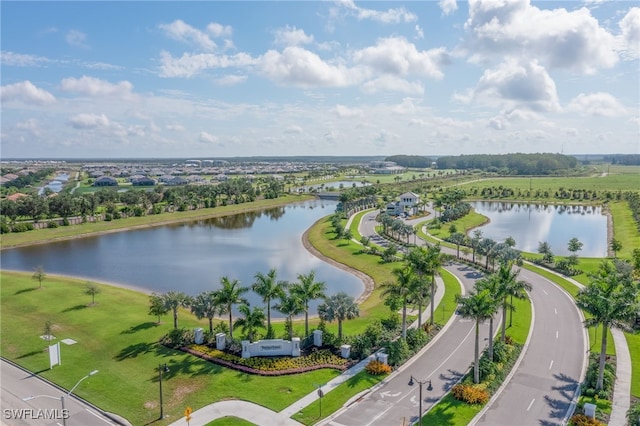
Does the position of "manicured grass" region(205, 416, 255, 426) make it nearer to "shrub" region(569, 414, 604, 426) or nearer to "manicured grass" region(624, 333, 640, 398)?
"shrub" region(569, 414, 604, 426)

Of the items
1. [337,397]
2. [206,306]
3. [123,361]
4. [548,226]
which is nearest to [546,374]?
[337,397]

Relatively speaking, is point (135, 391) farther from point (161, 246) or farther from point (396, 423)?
point (161, 246)

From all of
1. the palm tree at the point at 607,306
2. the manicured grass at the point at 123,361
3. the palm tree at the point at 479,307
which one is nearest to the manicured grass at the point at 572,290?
the palm tree at the point at 607,306

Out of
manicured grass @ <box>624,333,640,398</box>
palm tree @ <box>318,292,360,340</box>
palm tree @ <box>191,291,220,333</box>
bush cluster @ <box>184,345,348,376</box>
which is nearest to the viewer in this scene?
manicured grass @ <box>624,333,640,398</box>

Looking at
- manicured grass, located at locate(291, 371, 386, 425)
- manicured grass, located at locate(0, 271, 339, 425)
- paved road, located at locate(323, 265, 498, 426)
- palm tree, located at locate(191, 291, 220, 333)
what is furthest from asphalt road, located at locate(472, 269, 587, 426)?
palm tree, located at locate(191, 291, 220, 333)

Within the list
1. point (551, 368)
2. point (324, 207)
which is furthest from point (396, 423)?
point (324, 207)

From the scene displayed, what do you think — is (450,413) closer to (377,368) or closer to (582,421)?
(377,368)
